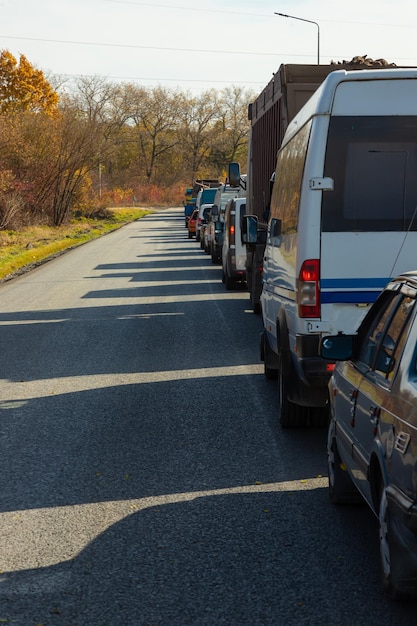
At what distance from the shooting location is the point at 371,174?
305 inches

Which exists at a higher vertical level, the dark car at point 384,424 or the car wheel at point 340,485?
the dark car at point 384,424

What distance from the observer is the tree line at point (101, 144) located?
51.0 metres

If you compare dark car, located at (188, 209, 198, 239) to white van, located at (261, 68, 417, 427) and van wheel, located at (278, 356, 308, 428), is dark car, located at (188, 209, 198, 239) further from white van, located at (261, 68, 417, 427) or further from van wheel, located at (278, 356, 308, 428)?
white van, located at (261, 68, 417, 427)

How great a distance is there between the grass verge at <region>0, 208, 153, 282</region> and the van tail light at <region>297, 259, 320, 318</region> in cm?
1844

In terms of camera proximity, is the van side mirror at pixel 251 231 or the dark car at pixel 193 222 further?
the dark car at pixel 193 222

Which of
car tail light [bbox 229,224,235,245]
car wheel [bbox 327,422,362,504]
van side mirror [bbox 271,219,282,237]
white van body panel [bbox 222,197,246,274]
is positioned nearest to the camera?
car wheel [bbox 327,422,362,504]

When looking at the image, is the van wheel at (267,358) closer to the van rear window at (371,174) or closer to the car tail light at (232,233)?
the van rear window at (371,174)

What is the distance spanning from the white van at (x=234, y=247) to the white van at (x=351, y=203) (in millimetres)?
13411

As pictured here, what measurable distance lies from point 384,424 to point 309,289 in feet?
10.2

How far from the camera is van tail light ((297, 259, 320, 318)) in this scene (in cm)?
770

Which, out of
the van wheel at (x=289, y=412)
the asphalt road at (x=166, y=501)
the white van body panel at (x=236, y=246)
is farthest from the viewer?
the white van body panel at (x=236, y=246)

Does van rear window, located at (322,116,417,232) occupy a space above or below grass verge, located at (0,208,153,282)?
above

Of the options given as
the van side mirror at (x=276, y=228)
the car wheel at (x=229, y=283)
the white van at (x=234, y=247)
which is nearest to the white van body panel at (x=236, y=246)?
the white van at (x=234, y=247)

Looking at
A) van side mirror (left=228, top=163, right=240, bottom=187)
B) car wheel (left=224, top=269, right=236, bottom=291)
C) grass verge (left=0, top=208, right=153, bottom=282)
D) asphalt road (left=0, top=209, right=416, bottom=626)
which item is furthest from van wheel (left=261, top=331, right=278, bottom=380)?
grass verge (left=0, top=208, right=153, bottom=282)
